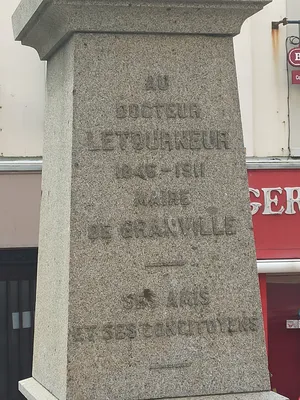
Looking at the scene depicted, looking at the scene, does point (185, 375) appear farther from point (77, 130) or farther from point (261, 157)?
point (261, 157)

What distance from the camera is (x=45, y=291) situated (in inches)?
181

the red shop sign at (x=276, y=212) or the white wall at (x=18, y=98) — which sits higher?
the white wall at (x=18, y=98)

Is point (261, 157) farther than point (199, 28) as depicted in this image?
Yes

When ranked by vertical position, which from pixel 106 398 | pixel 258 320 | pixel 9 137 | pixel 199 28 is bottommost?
pixel 106 398

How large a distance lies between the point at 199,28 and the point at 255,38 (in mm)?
7760

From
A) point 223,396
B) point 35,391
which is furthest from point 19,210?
point 223,396

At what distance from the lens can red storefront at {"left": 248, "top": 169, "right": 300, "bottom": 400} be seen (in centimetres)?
1188

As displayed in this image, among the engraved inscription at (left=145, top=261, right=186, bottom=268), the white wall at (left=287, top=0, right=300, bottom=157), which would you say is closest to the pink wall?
the white wall at (left=287, top=0, right=300, bottom=157)

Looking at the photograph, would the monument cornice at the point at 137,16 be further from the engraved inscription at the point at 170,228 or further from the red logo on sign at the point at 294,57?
the red logo on sign at the point at 294,57

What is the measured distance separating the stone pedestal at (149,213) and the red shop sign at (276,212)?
293 inches

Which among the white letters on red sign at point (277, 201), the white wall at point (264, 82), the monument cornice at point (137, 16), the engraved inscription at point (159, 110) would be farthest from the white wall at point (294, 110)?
the engraved inscription at point (159, 110)

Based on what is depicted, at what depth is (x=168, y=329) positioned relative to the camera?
4285 millimetres

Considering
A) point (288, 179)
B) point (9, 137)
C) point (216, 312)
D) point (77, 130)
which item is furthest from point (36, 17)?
point (288, 179)

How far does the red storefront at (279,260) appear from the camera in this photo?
11.9 metres
